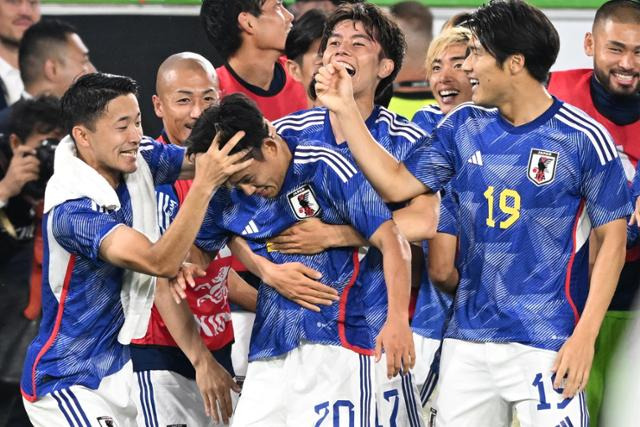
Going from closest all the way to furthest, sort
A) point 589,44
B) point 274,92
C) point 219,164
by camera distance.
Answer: point 219,164, point 589,44, point 274,92

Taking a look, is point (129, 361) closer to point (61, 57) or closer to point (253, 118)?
point (253, 118)

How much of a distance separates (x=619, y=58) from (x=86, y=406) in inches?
114

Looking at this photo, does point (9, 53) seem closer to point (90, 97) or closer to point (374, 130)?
point (90, 97)

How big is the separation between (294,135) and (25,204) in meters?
1.84

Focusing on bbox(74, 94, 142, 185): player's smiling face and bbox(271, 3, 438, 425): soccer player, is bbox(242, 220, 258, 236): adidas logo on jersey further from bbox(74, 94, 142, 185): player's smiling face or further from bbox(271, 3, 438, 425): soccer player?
bbox(74, 94, 142, 185): player's smiling face

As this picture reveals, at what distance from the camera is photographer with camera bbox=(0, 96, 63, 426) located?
637 centimetres

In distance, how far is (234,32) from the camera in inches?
261

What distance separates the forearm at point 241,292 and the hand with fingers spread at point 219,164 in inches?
56.4

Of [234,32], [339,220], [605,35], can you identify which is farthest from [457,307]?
[234,32]

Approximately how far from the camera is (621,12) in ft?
19.7

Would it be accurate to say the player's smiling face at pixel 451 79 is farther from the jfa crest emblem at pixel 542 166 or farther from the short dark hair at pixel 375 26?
the jfa crest emblem at pixel 542 166

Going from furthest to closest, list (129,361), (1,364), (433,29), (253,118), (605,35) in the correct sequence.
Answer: (433,29)
(1,364)
(605,35)
(129,361)
(253,118)

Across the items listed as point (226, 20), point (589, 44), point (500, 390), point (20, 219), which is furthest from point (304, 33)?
point (500, 390)


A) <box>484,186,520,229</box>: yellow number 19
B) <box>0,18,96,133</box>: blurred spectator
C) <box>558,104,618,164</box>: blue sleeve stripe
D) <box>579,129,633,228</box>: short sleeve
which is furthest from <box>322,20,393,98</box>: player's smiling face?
<box>0,18,96,133</box>: blurred spectator
